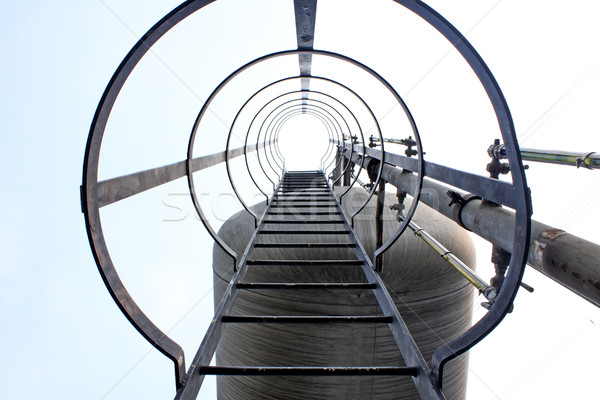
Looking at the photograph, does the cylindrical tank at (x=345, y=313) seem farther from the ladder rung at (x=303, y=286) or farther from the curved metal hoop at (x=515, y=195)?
the curved metal hoop at (x=515, y=195)

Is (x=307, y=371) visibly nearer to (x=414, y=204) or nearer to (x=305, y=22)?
(x=414, y=204)

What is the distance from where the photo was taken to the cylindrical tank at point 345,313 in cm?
342

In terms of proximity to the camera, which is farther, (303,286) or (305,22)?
(303,286)

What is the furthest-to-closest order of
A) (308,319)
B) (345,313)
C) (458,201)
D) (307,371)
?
1. (345,313)
2. (458,201)
3. (308,319)
4. (307,371)

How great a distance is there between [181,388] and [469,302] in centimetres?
391

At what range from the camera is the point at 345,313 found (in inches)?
135

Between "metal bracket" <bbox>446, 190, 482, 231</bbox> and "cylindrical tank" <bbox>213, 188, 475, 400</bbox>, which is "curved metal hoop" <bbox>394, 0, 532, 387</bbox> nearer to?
"metal bracket" <bbox>446, 190, 482, 231</bbox>

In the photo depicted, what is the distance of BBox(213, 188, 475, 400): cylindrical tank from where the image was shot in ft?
11.2

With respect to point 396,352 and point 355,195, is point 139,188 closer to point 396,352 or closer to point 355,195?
point 396,352

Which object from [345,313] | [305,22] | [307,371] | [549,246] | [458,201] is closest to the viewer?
[549,246]

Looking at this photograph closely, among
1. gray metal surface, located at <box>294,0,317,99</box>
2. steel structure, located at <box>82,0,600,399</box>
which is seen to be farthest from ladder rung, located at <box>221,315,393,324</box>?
gray metal surface, located at <box>294,0,317,99</box>

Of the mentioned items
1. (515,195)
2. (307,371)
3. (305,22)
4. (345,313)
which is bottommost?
(345,313)

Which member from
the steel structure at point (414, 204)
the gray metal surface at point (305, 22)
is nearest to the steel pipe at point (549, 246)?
the steel structure at point (414, 204)

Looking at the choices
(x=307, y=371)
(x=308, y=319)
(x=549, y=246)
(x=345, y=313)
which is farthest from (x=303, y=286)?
(x=549, y=246)
